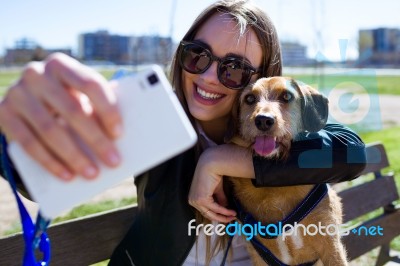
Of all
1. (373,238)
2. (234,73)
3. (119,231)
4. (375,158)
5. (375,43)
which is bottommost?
(375,43)

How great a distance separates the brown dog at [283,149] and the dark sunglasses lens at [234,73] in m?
0.12

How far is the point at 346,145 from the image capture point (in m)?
1.98

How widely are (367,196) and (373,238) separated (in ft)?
1.11

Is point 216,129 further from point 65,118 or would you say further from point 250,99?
point 65,118

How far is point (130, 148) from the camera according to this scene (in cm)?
82

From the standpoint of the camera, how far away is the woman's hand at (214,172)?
197 cm

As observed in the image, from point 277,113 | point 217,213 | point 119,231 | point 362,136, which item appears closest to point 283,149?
point 277,113

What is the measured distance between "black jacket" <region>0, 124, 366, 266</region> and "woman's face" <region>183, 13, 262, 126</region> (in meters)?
0.27

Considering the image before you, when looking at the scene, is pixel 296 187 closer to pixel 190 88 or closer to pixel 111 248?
pixel 190 88

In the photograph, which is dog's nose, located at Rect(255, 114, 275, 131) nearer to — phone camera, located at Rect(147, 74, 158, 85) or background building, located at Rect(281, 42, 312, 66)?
phone camera, located at Rect(147, 74, 158, 85)

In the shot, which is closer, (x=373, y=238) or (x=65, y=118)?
(x=65, y=118)

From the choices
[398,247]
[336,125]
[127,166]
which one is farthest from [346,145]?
[398,247]

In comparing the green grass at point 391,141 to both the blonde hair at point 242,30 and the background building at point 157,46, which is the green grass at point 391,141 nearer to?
the background building at point 157,46

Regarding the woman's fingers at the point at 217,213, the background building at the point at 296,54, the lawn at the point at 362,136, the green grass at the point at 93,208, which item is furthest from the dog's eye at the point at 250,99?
the green grass at the point at 93,208
